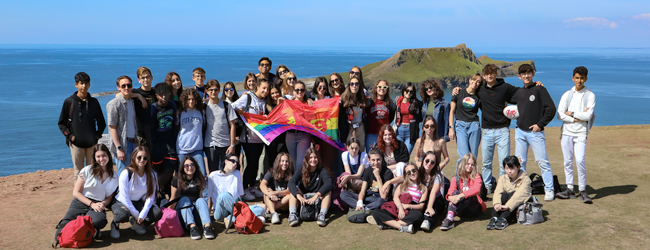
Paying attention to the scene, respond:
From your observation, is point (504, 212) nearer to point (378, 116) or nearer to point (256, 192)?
point (378, 116)

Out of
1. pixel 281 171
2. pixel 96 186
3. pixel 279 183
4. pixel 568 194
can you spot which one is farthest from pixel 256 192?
pixel 568 194

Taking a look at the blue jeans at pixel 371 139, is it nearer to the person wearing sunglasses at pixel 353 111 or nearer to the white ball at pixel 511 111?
the person wearing sunglasses at pixel 353 111

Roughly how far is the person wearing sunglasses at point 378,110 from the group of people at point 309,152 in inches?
0.8

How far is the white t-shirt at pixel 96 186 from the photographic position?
687cm

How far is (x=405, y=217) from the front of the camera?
707 centimetres

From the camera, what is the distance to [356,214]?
7.50 meters

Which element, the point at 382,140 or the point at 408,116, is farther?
the point at 408,116

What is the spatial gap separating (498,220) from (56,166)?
3082 centimetres

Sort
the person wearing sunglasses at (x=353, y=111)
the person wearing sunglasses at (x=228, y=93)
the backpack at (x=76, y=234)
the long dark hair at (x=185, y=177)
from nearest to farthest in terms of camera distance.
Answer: the backpack at (x=76, y=234)
the long dark hair at (x=185, y=177)
the person wearing sunglasses at (x=353, y=111)
the person wearing sunglasses at (x=228, y=93)

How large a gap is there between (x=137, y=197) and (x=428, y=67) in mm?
102162

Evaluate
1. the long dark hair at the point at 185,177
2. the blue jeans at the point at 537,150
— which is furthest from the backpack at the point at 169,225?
the blue jeans at the point at 537,150

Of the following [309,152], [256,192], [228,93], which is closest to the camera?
[309,152]

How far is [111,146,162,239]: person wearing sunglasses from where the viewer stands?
6.85m

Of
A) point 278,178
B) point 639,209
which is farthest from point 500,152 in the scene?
point 278,178
